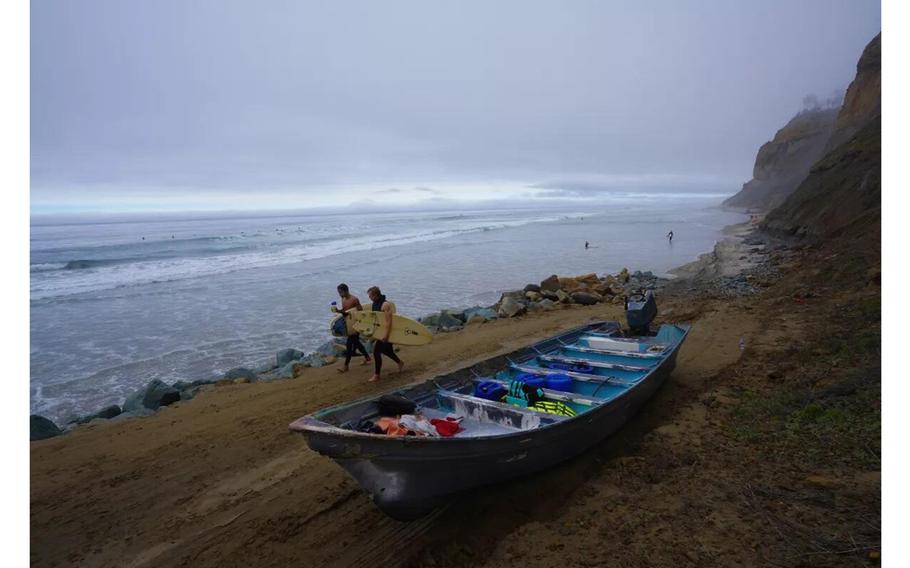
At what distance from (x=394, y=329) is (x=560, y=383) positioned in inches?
138

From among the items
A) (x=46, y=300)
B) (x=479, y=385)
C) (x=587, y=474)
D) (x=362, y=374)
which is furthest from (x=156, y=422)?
(x=46, y=300)

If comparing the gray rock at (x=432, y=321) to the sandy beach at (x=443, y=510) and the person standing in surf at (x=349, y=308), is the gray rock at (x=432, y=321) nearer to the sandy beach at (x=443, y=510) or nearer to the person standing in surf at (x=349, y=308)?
the person standing in surf at (x=349, y=308)

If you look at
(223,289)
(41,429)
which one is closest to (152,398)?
(41,429)

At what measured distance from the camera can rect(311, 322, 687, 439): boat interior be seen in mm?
5977

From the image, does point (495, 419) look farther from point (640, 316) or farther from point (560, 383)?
point (640, 316)

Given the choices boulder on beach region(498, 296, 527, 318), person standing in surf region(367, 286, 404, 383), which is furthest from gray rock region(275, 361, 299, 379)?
boulder on beach region(498, 296, 527, 318)

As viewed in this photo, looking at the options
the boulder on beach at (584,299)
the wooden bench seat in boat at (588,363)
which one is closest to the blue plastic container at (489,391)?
the wooden bench seat in boat at (588,363)

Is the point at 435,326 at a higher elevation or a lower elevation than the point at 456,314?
lower

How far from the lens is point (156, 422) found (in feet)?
27.6

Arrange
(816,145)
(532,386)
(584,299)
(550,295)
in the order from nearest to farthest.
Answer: (532,386)
(584,299)
(550,295)
(816,145)

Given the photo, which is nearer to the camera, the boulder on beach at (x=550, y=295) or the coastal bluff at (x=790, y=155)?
the boulder on beach at (x=550, y=295)

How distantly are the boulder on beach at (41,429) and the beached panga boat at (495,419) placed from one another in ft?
21.0

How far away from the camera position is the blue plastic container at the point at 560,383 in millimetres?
7391

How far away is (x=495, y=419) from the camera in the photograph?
6270 mm
